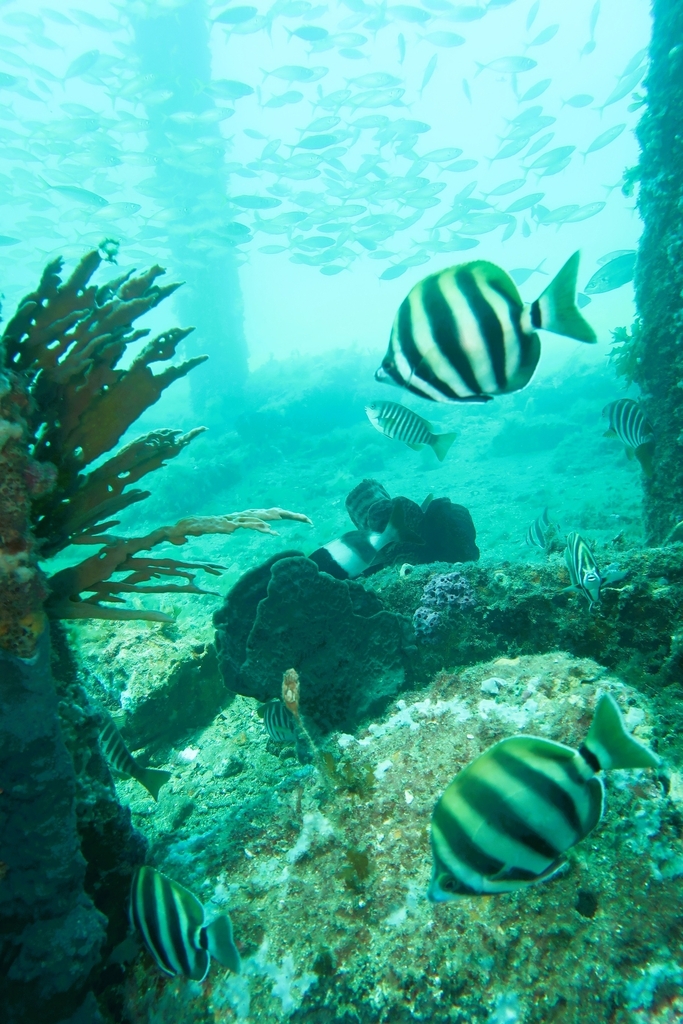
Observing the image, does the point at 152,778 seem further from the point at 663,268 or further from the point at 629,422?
the point at 663,268

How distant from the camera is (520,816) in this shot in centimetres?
122

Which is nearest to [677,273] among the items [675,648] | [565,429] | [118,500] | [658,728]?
[675,648]

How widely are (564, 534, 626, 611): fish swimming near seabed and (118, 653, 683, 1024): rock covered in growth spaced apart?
51 centimetres

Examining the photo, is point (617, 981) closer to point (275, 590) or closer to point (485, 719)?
point (485, 719)

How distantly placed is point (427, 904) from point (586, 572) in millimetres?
1971

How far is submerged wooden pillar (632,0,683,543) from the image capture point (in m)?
6.06

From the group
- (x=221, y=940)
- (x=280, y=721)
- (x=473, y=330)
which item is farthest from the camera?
(x=280, y=721)

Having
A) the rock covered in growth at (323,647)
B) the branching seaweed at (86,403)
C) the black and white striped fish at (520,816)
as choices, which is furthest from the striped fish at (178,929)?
the rock covered in growth at (323,647)

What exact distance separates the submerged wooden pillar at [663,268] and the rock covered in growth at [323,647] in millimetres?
4613

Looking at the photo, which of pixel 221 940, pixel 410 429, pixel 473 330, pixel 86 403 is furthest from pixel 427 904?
pixel 410 429

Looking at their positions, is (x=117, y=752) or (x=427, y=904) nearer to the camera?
(x=427, y=904)

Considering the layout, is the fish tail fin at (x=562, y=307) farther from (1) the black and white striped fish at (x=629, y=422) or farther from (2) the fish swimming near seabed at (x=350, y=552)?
(1) the black and white striped fish at (x=629, y=422)

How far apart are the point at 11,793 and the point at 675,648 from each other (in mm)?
3382

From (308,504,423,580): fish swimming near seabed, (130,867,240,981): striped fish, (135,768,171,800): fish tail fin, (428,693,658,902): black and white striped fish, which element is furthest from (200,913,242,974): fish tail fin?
(308,504,423,580): fish swimming near seabed
